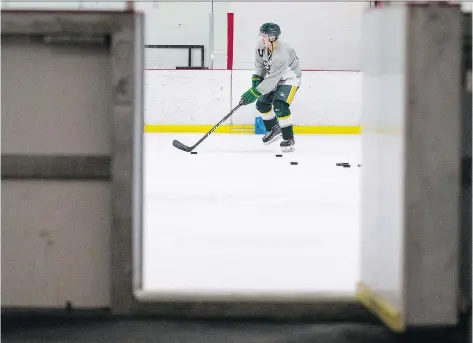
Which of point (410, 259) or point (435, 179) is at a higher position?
point (435, 179)

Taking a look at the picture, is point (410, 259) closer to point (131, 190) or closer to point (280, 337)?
point (280, 337)

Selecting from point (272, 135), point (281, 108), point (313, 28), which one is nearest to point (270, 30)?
point (281, 108)

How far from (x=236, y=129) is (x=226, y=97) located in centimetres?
48

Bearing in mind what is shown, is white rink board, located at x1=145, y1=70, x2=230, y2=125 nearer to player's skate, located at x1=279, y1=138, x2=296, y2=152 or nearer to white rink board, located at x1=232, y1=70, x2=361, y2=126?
white rink board, located at x1=232, y1=70, x2=361, y2=126

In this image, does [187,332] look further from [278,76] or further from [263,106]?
[263,106]

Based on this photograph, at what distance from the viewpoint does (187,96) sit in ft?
34.7

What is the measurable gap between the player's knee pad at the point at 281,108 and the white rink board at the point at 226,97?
2774mm

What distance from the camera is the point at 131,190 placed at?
5.89ft

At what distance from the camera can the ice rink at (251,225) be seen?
237 centimetres

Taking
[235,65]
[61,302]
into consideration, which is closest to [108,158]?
[61,302]

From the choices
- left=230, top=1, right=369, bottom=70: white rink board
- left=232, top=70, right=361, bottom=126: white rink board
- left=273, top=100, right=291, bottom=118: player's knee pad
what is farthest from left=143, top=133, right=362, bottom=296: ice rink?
left=230, top=1, right=369, bottom=70: white rink board

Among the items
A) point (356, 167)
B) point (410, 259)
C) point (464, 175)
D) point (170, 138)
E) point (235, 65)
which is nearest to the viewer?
point (410, 259)

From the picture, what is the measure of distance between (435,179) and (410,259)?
0.19 m

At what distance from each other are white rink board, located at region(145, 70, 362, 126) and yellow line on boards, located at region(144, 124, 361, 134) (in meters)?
0.08
